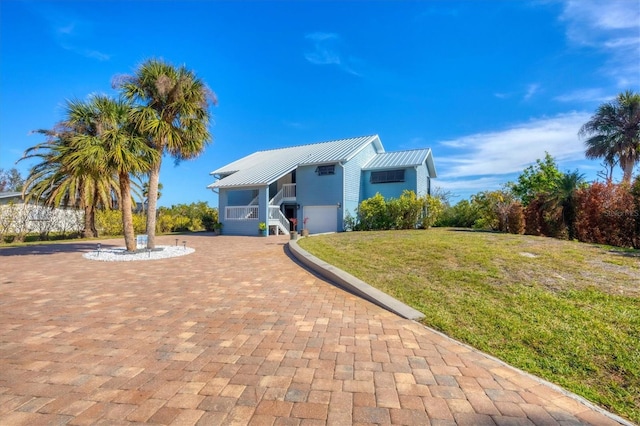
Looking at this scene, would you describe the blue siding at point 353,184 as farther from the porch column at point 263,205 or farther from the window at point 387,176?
the porch column at point 263,205

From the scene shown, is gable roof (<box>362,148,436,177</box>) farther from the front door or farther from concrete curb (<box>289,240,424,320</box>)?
concrete curb (<box>289,240,424,320</box>)

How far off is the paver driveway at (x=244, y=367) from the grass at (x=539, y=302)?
452 mm

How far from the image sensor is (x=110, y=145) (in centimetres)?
1033

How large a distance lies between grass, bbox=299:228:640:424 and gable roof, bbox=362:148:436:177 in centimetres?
1218

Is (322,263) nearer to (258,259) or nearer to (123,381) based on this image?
(258,259)

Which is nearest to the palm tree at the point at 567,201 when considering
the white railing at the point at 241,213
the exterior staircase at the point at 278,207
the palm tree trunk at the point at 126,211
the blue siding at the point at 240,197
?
the exterior staircase at the point at 278,207

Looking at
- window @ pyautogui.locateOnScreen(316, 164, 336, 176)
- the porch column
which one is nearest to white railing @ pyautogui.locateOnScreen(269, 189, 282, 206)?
the porch column

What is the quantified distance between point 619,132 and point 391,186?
16766 millimetres

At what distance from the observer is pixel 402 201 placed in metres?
17.2

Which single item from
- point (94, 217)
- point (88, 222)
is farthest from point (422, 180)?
point (88, 222)

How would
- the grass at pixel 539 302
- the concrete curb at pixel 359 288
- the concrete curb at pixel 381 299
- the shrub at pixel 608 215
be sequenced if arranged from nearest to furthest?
the concrete curb at pixel 381 299 → the grass at pixel 539 302 → the concrete curb at pixel 359 288 → the shrub at pixel 608 215

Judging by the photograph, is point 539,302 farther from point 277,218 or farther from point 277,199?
Result: point 277,199

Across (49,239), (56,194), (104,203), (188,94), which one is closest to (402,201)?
(188,94)

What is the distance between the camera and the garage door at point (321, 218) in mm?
20100
